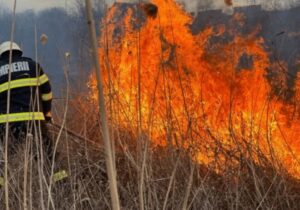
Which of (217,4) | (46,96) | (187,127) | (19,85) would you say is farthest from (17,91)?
(217,4)

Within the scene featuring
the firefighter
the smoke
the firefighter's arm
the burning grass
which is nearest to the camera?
the burning grass

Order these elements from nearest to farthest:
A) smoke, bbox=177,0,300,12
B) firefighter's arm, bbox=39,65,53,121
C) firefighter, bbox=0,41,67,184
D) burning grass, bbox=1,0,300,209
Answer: burning grass, bbox=1,0,300,209 < firefighter, bbox=0,41,67,184 < firefighter's arm, bbox=39,65,53,121 < smoke, bbox=177,0,300,12

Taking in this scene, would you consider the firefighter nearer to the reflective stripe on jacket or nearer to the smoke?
the reflective stripe on jacket

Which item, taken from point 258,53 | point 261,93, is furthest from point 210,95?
point 258,53

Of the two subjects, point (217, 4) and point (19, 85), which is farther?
point (217, 4)

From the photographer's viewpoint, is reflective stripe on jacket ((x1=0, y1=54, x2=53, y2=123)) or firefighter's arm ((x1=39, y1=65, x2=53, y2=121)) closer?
A: reflective stripe on jacket ((x1=0, y1=54, x2=53, y2=123))

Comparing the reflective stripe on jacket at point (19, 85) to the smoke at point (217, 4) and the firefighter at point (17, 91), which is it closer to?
the firefighter at point (17, 91)

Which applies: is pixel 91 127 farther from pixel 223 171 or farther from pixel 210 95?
pixel 223 171

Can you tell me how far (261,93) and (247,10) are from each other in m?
5.82

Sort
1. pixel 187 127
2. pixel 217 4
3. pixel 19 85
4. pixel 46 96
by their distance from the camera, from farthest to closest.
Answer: pixel 217 4 < pixel 46 96 < pixel 19 85 < pixel 187 127

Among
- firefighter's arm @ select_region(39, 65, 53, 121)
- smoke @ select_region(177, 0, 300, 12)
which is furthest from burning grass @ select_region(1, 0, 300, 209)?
smoke @ select_region(177, 0, 300, 12)

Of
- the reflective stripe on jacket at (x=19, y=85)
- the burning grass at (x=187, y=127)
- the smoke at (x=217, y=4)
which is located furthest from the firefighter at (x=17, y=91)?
the smoke at (x=217, y=4)

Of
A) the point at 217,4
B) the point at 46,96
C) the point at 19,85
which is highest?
the point at 217,4

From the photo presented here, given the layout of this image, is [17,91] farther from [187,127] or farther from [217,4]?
[217,4]
